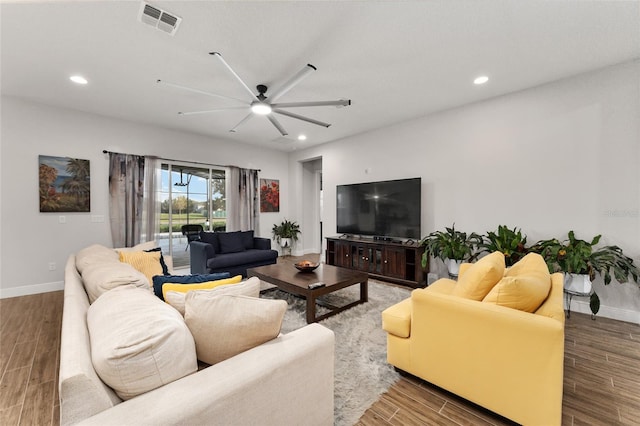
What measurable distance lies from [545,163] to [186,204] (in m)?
5.95

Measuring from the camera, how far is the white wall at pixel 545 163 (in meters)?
2.88

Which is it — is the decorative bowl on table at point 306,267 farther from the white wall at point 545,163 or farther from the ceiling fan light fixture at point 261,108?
the white wall at point 545,163

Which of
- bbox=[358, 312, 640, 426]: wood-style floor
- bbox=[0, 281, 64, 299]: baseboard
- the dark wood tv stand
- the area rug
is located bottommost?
bbox=[358, 312, 640, 426]: wood-style floor

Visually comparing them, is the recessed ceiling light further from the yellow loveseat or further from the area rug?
the yellow loveseat

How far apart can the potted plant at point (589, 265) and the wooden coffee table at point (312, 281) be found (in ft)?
7.08

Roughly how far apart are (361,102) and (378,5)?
1.82 meters

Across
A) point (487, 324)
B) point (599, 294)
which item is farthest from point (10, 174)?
point (599, 294)

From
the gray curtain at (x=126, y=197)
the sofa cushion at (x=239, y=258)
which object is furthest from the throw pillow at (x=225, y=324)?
the gray curtain at (x=126, y=197)

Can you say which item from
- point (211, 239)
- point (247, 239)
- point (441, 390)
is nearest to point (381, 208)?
point (247, 239)

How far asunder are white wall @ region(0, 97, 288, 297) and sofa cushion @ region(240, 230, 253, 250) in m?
2.17

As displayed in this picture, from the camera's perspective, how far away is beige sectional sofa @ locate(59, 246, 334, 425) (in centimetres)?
76

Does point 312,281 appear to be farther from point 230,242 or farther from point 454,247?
point 230,242

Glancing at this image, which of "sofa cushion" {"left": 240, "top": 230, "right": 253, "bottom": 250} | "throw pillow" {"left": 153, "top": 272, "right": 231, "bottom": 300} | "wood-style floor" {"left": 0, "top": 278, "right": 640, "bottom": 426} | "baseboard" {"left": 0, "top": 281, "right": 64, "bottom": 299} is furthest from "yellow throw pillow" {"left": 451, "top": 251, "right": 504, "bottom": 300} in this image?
"baseboard" {"left": 0, "top": 281, "right": 64, "bottom": 299}

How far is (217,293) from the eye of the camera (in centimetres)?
130
